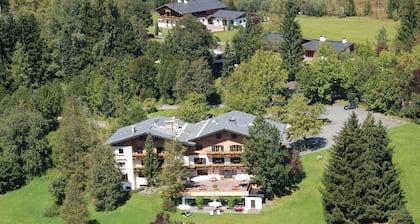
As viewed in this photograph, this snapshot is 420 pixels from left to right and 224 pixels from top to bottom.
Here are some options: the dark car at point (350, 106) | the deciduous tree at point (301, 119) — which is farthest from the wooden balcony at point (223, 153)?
the dark car at point (350, 106)

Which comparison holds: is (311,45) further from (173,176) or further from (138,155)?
(173,176)

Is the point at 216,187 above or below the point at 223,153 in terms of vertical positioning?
below

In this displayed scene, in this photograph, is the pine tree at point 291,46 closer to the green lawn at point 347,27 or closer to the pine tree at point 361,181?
the green lawn at point 347,27

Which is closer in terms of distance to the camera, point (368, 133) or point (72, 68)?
point (368, 133)

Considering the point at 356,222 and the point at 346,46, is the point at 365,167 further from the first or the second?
the point at 346,46

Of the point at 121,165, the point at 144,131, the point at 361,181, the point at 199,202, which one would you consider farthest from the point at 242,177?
the point at 361,181

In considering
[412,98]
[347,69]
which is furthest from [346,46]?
A: [412,98]

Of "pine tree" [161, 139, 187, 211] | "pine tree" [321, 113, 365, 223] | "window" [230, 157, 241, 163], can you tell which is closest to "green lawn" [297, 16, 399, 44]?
"window" [230, 157, 241, 163]
